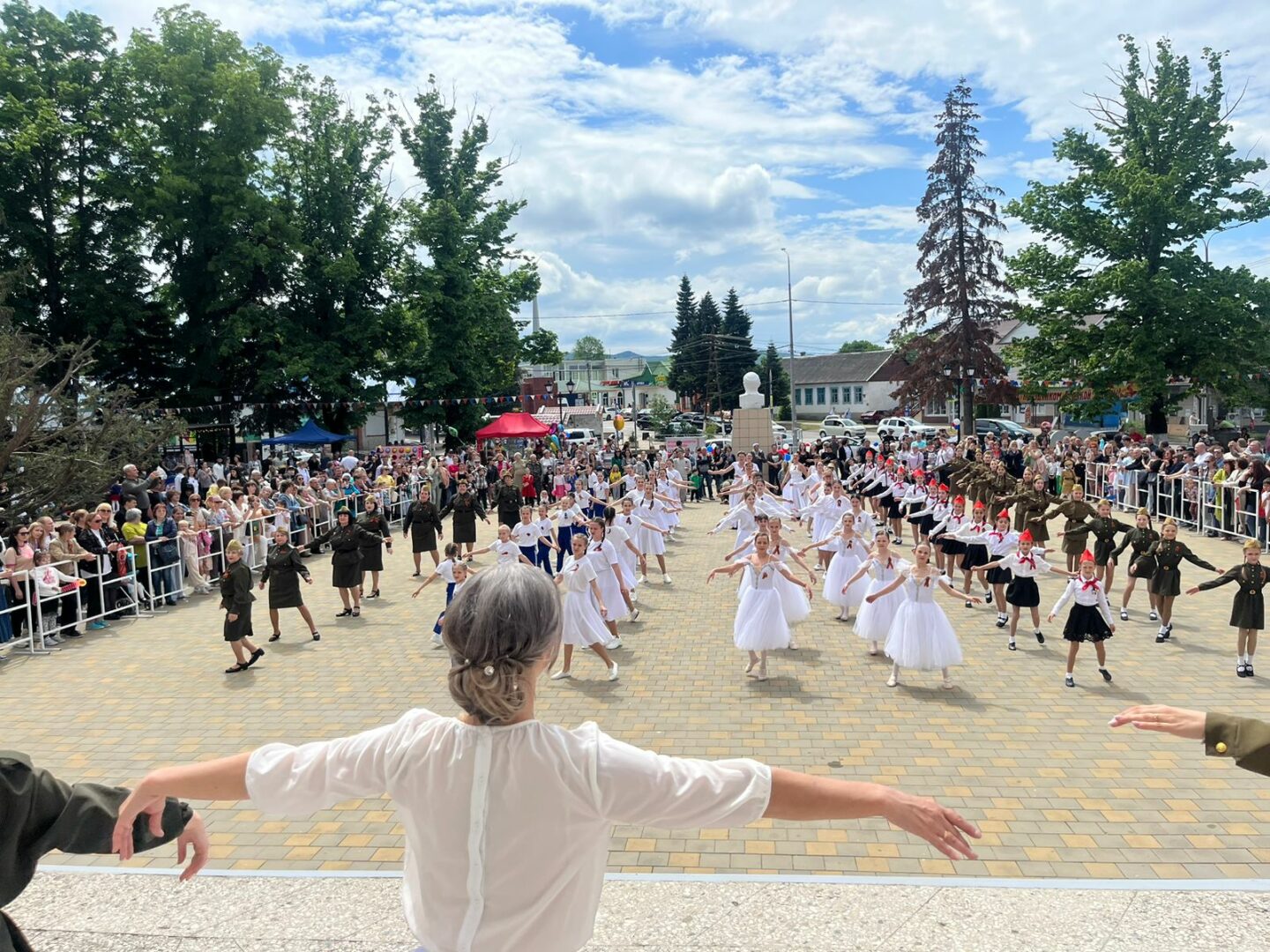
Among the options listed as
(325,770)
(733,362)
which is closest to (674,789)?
(325,770)

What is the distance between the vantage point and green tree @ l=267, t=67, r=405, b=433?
32750 mm

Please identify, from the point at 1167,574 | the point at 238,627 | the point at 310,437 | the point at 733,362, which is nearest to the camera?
the point at 238,627

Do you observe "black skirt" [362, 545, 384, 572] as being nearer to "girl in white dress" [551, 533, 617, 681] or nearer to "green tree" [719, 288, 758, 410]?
"girl in white dress" [551, 533, 617, 681]

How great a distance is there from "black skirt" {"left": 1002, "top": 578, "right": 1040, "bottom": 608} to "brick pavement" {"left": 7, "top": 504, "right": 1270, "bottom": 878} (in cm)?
63

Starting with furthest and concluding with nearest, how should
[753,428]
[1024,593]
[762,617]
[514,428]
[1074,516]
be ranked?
[753,428] → [514,428] → [1074,516] → [1024,593] → [762,617]

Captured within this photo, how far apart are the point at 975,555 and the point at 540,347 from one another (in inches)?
1264

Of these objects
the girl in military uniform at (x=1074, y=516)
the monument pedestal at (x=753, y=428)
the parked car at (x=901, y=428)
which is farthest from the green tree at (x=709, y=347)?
the girl in military uniform at (x=1074, y=516)

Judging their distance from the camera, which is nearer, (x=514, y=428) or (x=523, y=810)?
(x=523, y=810)

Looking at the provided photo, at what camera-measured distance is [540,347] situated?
144ft

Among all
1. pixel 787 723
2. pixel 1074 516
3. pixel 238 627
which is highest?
pixel 1074 516

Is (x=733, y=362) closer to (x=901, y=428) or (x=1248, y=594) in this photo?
(x=901, y=428)

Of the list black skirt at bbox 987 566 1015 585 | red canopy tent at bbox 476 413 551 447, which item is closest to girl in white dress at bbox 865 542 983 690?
black skirt at bbox 987 566 1015 585

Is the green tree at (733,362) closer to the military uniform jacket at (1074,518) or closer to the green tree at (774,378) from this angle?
the green tree at (774,378)

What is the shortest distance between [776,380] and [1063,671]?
77426 millimetres
